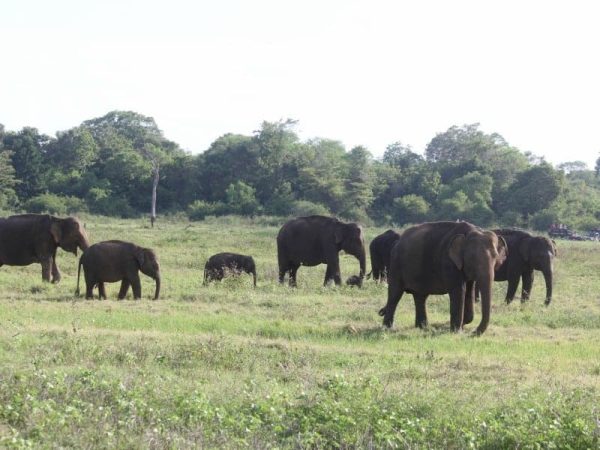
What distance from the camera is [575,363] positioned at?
11.8 meters

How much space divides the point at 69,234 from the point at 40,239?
34.9 inches

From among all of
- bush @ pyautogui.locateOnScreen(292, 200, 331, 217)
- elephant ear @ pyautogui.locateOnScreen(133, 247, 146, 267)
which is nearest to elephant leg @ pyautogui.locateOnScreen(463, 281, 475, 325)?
elephant ear @ pyautogui.locateOnScreen(133, 247, 146, 267)

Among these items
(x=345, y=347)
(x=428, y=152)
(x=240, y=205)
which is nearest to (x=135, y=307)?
(x=345, y=347)

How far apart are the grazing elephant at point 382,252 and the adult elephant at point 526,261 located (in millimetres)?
3485

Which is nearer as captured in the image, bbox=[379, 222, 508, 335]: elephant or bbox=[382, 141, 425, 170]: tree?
bbox=[379, 222, 508, 335]: elephant

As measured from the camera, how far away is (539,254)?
20984 mm

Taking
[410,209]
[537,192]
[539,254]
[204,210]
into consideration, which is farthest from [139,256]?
[537,192]

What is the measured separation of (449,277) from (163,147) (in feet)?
267

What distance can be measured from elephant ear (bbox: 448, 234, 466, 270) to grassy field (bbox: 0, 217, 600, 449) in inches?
46.5

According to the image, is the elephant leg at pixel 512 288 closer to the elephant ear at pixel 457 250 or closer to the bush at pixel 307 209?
the elephant ear at pixel 457 250

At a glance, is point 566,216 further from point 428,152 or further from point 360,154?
point 428,152

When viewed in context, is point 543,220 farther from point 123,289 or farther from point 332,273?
point 123,289

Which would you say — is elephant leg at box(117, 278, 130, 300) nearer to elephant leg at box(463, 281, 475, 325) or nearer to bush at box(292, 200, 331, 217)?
elephant leg at box(463, 281, 475, 325)

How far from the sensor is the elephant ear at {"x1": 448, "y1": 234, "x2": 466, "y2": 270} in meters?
14.4
